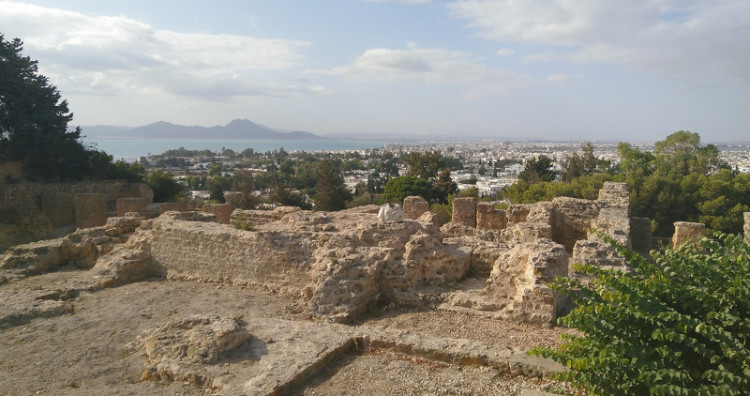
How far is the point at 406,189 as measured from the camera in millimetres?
32812

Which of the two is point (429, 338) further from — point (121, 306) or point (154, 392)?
point (121, 306)

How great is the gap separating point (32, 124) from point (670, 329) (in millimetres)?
30277

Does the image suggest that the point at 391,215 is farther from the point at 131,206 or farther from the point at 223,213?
the point at 131,206

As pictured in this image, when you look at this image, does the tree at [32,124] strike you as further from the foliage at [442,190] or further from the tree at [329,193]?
the foliage at [442,190]

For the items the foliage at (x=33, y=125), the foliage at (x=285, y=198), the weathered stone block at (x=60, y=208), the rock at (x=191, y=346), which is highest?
the foliage at (x=33, y=125)

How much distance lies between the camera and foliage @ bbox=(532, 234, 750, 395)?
3062mm

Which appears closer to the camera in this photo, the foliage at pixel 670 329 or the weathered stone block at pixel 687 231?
the foliage at pixel 670 329

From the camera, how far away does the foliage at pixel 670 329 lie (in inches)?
121

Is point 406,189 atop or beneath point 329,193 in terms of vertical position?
atop

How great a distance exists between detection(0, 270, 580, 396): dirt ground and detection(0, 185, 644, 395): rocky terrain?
0.02 metres

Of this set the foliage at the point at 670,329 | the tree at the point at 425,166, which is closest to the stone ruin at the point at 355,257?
the foliage at the point at 670,329

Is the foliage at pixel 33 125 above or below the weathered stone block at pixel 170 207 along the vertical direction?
above

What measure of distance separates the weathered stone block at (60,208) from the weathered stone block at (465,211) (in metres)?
17.5

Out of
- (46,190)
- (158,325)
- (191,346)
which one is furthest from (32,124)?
(191,346)
